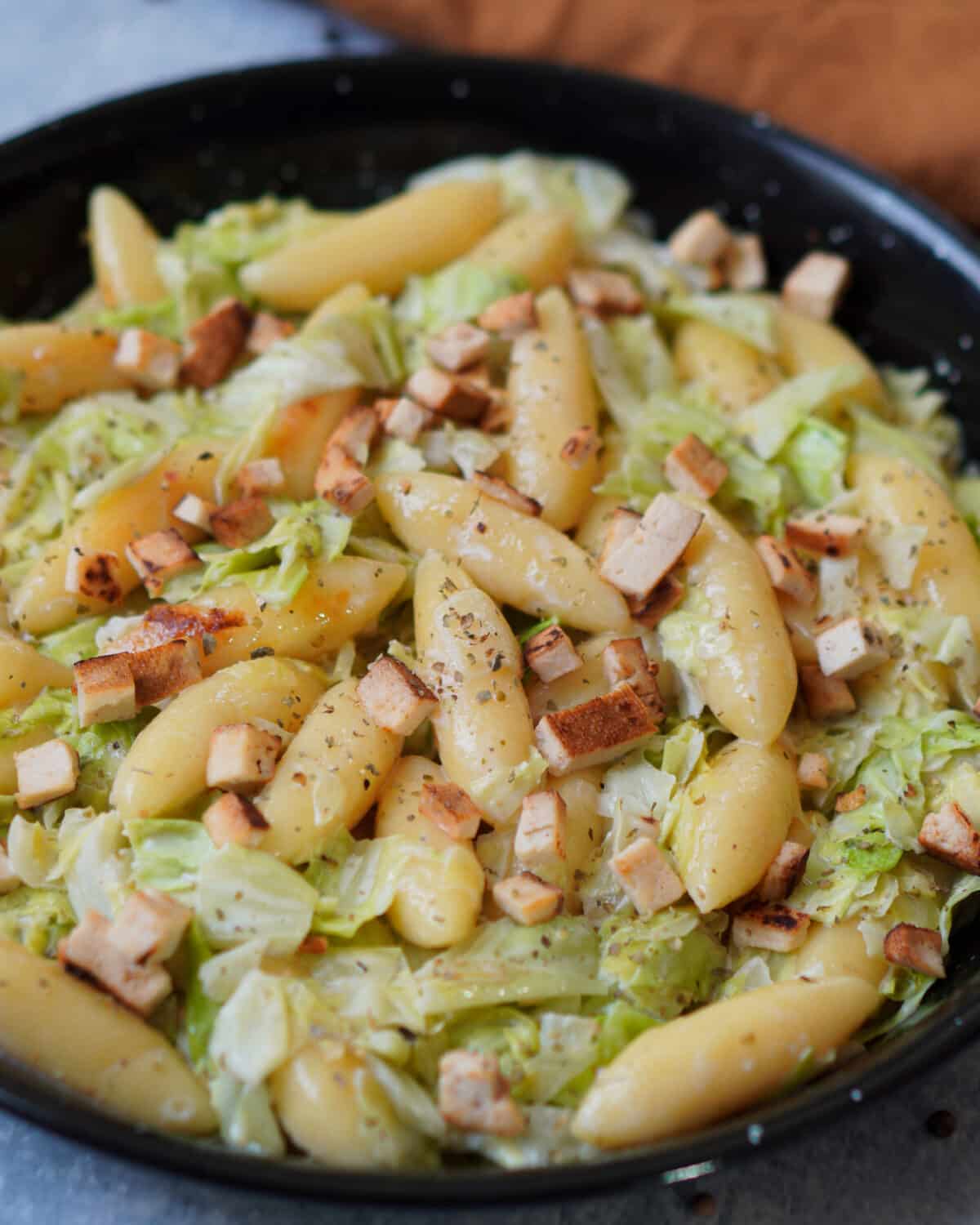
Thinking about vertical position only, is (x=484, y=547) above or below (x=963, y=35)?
below

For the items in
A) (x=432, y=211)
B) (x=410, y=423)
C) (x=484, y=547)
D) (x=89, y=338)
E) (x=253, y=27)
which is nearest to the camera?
(x=484, y=547)

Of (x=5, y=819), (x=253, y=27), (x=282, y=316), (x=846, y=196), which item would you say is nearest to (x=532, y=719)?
(x=5, y=819)

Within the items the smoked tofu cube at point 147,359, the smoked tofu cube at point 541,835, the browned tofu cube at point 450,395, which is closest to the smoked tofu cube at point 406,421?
the browned tofu cube at point 450,395

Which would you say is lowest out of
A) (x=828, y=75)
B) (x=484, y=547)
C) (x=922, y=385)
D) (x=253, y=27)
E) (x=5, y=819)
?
(x=5, y=819)

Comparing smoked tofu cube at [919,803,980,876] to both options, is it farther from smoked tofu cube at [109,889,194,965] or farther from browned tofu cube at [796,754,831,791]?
smoked tofu cube at [109,889,194,965]

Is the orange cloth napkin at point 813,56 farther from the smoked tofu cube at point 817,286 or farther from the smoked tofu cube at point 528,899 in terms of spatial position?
the smoked tofu cube at point 528,899

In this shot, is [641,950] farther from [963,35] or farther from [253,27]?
[253,27]

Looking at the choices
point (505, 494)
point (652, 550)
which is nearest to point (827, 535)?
point (652, 550)
